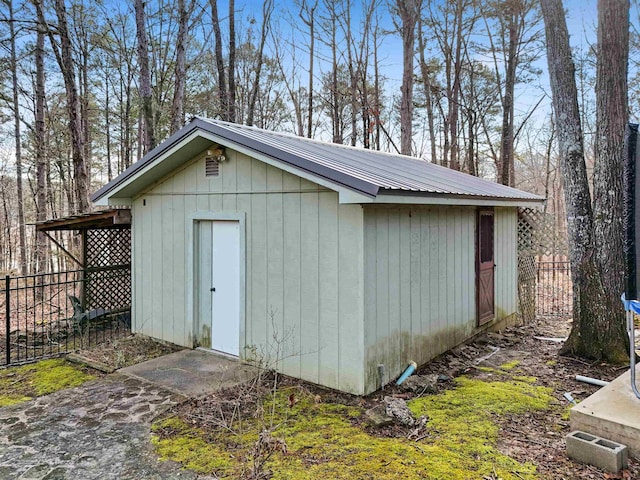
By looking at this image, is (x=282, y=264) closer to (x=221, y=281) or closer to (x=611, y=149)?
(x=221, y=281)

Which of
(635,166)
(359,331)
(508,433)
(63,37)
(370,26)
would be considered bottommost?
(508,433)

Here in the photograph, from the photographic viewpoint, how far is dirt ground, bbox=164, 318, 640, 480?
3412 mm

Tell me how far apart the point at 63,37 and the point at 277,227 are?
791 cm

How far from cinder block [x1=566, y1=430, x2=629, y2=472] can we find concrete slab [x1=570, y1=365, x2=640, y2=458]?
2.7 inches

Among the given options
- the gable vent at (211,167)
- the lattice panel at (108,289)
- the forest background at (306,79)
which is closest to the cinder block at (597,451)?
the gable vent at (211,167)

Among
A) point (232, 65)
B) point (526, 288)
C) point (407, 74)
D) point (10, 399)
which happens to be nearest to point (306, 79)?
point (232, 65)

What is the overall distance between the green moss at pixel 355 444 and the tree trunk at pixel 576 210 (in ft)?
5.18

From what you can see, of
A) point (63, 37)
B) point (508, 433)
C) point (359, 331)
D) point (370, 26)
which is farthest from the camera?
point (370, 26)

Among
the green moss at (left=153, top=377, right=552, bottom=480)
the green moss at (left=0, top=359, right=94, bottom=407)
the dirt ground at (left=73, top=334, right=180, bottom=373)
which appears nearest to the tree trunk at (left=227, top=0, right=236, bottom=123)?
the dirt ground at (left=73, top=334, right=180, bottom=373)

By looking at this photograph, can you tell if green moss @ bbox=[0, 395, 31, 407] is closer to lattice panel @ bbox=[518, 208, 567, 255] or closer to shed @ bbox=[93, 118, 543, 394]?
shed @ bbox=[93, 118, 543, 394]

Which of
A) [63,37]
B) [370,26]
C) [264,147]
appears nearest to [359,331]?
[264,147]

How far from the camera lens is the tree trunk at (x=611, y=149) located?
216 inches

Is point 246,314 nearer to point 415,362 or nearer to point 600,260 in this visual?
point 415,362

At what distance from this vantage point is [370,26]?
52.7ft
